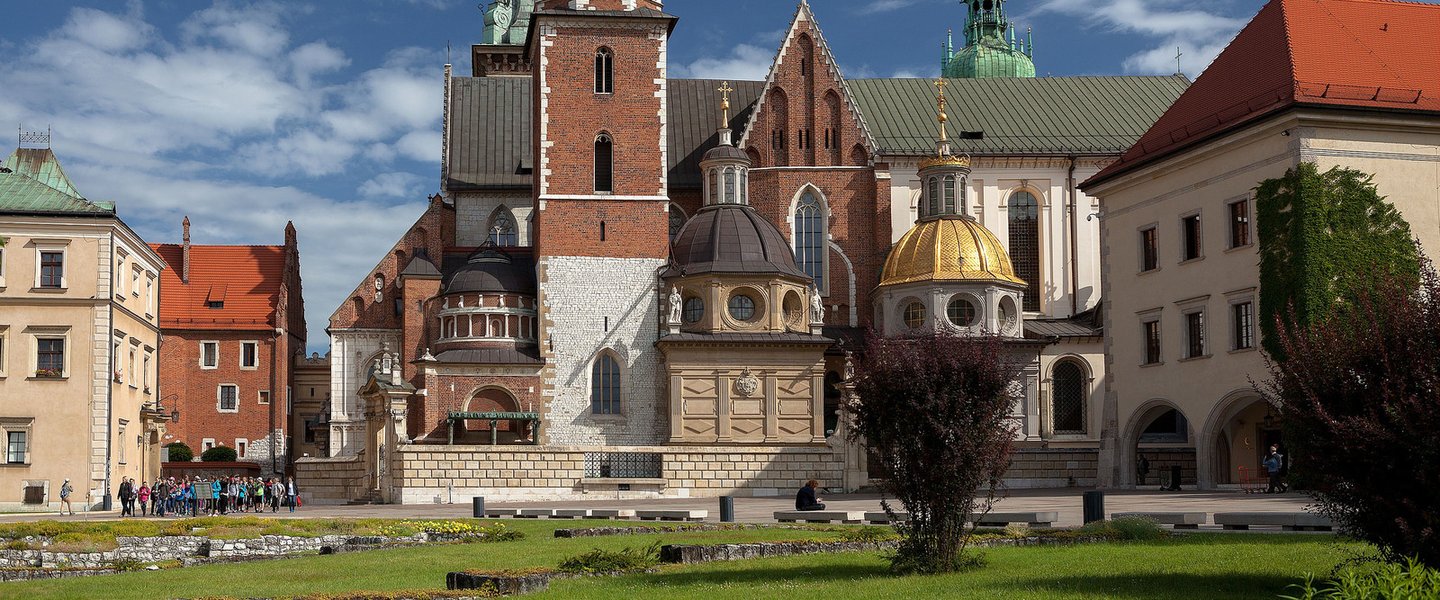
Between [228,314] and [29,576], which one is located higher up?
[228,314]

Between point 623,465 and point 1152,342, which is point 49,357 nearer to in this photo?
point 623,465

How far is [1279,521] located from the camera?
924 inches

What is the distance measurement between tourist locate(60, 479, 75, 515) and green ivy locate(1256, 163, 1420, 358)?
32.1 metres

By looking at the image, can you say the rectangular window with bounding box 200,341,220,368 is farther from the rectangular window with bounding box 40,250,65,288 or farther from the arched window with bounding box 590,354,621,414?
the arched window with bounding box 590,354,621,414

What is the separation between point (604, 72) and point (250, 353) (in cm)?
2350

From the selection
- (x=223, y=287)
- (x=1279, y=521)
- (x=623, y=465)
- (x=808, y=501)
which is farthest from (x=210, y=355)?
(x=1279, y=521)

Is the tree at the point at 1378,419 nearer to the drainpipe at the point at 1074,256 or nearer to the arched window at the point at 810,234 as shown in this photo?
the arched window at the point at 810,234

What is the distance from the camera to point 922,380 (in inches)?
721

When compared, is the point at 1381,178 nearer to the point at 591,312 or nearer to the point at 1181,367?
the point at 1181,367

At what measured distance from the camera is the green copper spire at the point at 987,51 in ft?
300

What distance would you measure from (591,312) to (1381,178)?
1043 inches

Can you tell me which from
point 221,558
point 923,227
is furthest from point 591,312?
point 221,558

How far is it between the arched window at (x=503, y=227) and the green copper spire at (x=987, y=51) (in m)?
35.4

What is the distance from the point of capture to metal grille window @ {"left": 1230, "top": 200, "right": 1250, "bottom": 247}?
130 feet
